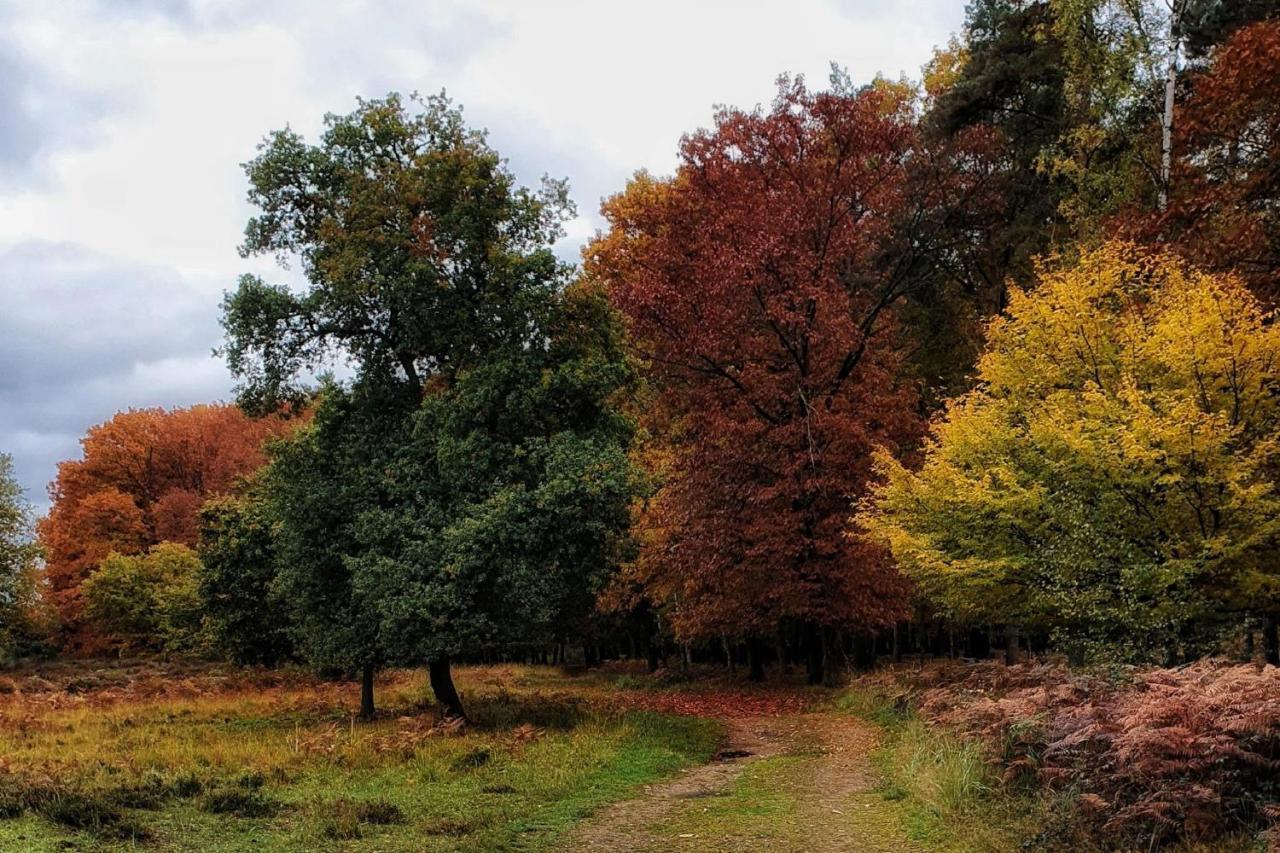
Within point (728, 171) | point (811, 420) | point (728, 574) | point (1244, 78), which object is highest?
point (728, 171)

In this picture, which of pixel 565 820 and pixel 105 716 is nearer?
pixel 565 820

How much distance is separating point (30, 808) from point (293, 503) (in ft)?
32.4

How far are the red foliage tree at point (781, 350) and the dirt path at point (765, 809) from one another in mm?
8545

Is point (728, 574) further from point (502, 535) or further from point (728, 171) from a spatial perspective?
point (728, 171)

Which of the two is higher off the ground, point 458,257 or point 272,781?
point 458,257

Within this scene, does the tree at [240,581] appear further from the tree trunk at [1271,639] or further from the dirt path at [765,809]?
the tree trunk at [1271,639]

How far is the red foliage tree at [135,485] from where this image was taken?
48688mm

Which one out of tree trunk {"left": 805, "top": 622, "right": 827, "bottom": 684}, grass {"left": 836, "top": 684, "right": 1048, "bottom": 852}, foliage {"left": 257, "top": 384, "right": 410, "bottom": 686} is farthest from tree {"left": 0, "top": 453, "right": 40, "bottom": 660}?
grass {"left": 836, "top": 684, "right": 1048, "bottom": 852}

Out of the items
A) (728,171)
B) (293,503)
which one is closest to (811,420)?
(728,171)

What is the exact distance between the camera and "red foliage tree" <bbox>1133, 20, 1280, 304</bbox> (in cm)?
1616

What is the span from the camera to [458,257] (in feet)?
55.6

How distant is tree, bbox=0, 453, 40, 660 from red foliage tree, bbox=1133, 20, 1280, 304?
39401mm

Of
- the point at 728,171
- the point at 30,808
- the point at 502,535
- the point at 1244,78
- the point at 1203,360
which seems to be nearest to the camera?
the point at 30,808

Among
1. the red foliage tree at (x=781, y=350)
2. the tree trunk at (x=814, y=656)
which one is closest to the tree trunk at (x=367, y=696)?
the red foliage tree at (x=781, y=350)
